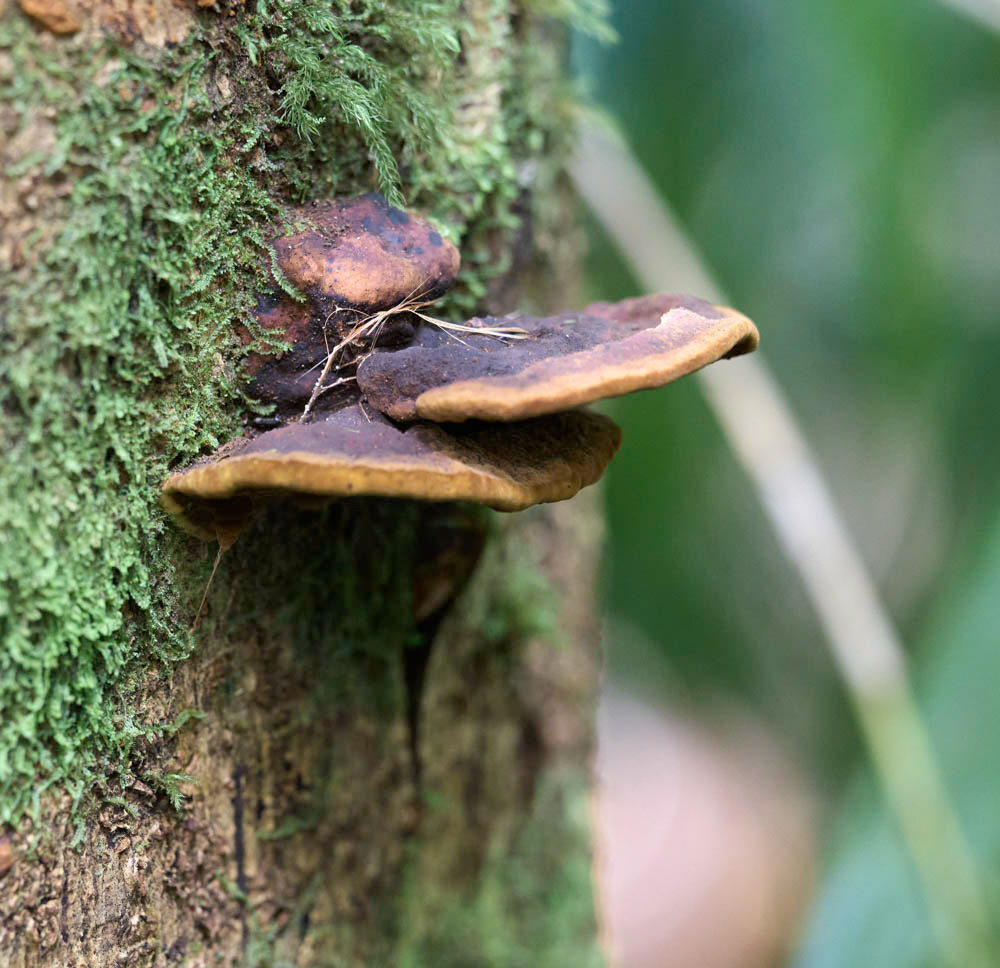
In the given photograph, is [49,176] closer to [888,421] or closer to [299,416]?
[299,416]

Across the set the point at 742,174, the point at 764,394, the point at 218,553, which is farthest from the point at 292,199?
the point at 742,174

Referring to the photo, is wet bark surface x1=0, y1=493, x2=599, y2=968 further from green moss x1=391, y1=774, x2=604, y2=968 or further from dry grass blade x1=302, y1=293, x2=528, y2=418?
dry grass blade x1=302, y1=293, x2=528, y2=418

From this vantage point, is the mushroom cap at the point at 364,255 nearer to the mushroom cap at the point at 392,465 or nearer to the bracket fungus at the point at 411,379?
the bracket fungus at the point at 411,379

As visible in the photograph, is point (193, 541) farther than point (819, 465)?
No

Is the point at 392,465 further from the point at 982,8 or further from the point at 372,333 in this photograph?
the point at 982,8

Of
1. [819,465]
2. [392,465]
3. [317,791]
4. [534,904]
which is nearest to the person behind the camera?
[392,465]

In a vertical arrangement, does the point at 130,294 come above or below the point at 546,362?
below

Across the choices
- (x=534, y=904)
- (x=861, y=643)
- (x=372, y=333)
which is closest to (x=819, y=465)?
(x=861, y=643)
